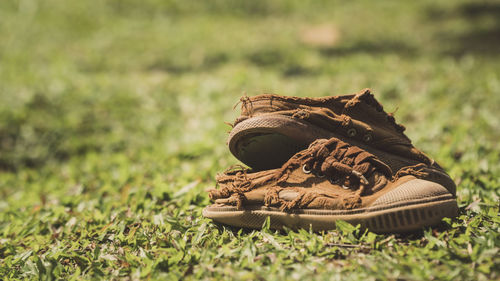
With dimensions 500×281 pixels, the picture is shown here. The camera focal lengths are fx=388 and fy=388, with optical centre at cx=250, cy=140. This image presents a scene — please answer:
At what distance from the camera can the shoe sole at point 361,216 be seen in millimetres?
2303

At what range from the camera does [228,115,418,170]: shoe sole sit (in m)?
2.59

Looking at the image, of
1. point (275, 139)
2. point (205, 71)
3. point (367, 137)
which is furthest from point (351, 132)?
point (205, 71)

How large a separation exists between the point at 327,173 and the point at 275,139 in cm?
42

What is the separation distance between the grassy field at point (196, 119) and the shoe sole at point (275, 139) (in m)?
0.54

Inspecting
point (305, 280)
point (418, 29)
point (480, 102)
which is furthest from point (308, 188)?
point (418, 29)

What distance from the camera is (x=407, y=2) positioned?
13961 mm

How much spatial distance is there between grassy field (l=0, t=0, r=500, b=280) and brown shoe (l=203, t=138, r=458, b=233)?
0.36 feet

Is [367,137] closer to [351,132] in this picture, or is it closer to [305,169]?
[351,132]

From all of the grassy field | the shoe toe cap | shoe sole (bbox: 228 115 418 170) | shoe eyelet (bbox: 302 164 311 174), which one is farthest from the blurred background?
the shoe toe cap

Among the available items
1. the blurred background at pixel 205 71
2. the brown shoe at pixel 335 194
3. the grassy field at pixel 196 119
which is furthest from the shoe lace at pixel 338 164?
the blurred background at pixel 205 71

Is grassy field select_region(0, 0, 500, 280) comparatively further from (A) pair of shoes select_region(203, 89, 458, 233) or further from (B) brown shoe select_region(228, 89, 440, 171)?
(B) brown shoe select_region(228, 89, 440, 171)

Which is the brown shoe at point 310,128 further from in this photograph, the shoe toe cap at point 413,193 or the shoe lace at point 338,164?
the shoe toe cap at point 413,193

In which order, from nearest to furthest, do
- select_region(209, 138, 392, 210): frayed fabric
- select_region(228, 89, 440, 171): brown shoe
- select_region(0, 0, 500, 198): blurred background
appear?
1. select_region(209, 138, 392, 210): frayed fabric
2. select_region(228, 89, 440, 171): brown shoe
3. select_region(0, 0, 500, 198): blurred background

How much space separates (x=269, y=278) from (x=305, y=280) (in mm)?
195
